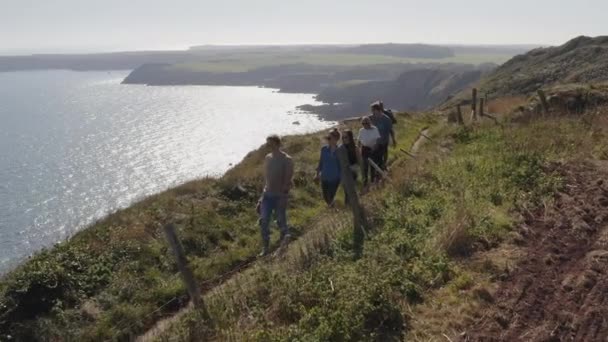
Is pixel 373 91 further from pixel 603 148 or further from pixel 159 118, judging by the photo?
pixel 603 148

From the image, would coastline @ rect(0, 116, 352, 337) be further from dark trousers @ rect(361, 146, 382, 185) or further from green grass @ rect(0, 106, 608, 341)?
dark trousers @ rect(361, 146, 382, 185)

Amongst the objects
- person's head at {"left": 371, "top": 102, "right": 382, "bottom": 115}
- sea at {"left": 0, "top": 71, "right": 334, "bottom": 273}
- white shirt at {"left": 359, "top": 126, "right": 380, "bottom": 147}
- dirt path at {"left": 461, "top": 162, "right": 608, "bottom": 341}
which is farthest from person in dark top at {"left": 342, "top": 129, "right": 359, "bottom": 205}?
sea at {"left": 0, "top": 71, "right": 334, "bottom": 273}

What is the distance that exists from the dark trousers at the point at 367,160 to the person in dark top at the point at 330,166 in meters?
1.49

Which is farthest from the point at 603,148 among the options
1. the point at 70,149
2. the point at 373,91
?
the point at 373,91

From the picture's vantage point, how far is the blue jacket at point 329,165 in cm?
1076

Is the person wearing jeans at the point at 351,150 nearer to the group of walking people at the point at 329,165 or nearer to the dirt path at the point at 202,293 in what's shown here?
the group of walking people at the point at 329,165

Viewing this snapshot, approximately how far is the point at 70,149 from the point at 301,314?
341 feet

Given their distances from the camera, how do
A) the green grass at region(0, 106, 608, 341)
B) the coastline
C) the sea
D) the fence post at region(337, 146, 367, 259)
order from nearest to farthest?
the green grass at region(0, 106, 608, 341) < the fence post at region(337, 146, 367, 259) < the coastline < the sea

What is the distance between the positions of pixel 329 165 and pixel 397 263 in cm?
427

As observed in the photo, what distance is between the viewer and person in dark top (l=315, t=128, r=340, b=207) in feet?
34.7

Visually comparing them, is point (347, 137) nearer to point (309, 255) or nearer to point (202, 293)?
point (309, 255)

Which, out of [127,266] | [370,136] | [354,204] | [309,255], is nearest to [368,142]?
[370,136]

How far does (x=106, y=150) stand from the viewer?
314 ft

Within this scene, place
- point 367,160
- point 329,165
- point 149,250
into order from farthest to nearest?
1. point 367,160
2. point 149,250
3. point 329,165
